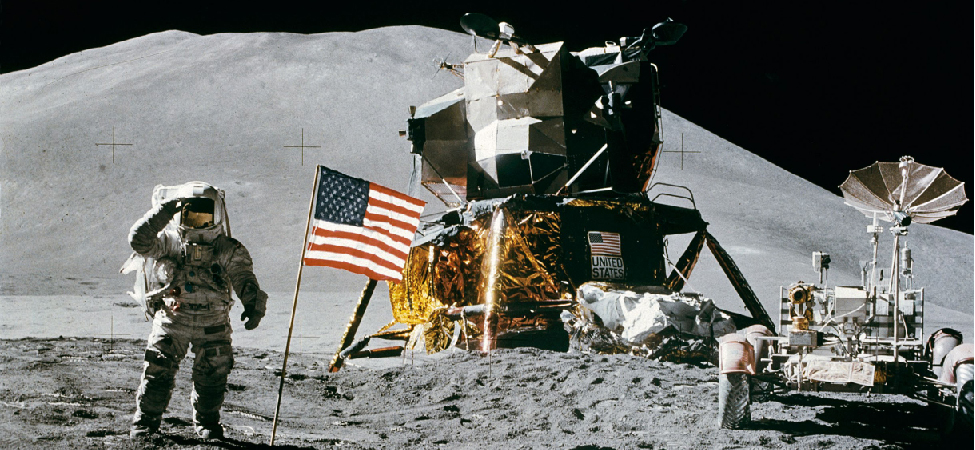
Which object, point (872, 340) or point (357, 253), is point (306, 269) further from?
point (872, 340)

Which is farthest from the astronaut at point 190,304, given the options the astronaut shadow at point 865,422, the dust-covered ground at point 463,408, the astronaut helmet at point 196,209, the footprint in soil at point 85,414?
the astronaut shadow at point 865,422

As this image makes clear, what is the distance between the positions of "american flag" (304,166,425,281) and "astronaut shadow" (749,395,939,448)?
8.92 ft

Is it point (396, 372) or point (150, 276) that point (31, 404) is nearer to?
point (150, 276)

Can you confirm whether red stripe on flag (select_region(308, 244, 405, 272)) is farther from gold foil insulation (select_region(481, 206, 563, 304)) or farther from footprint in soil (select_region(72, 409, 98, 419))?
gold foil insulation (select_region(481, 206, 563, 304))

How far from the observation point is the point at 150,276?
14.0 feet

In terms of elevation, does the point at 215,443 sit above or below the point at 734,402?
below

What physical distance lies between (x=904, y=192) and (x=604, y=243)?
12.8ft

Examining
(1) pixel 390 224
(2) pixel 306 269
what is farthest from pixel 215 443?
(2) pixel 306 269

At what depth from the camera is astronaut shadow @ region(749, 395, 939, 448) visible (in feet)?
16.5

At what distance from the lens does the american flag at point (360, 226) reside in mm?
4883

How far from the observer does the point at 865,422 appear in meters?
5.48

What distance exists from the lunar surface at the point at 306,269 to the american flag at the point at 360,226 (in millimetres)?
1123

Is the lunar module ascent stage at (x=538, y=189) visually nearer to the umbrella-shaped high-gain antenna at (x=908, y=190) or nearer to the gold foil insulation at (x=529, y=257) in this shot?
the gold foil insulation at (x=529, y=257)

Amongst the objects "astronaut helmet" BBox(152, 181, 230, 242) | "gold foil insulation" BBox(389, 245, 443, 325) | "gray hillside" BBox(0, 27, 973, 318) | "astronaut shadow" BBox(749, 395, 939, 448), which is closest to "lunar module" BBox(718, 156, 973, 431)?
"astronaut shadow" BBox(749, 395, 939, 448)
